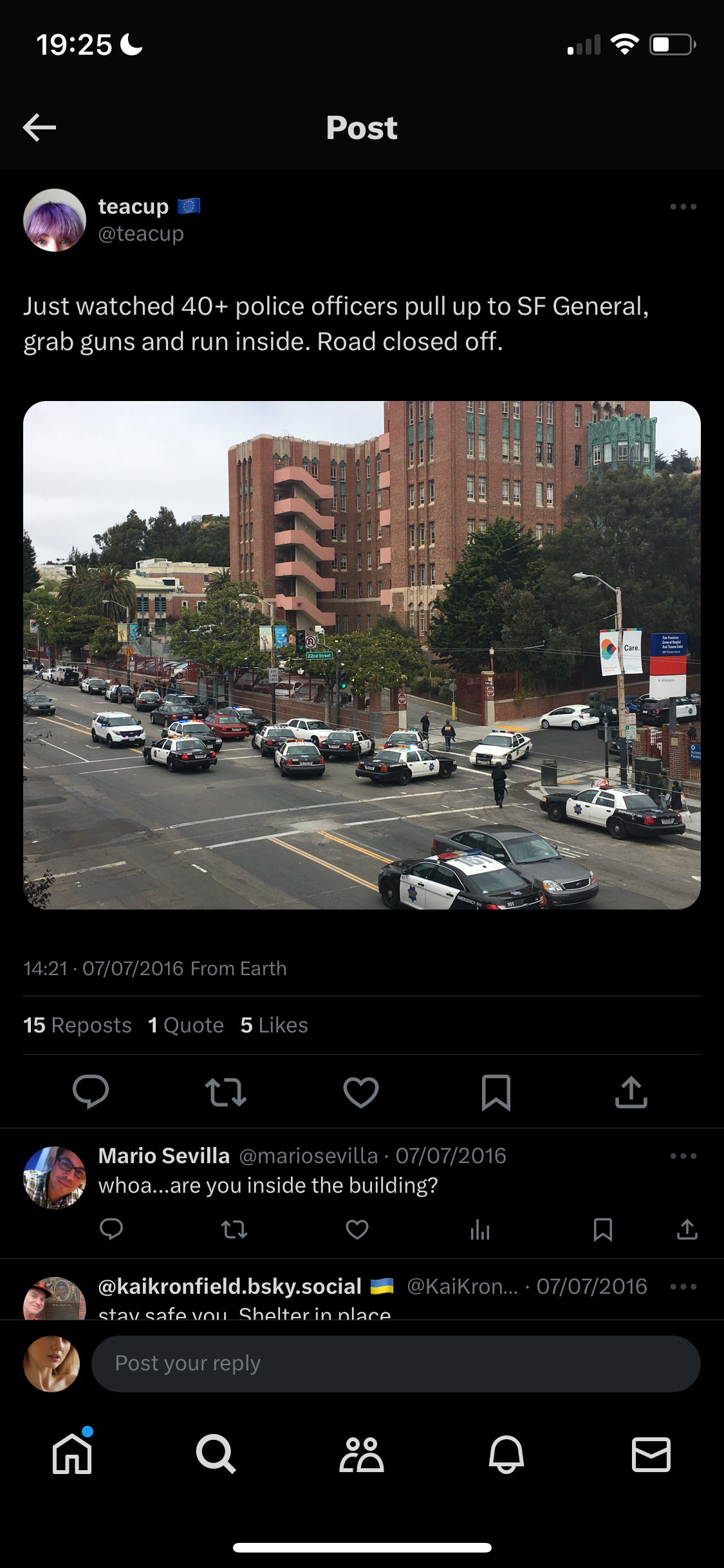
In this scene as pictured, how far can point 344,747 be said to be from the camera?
29125 mm

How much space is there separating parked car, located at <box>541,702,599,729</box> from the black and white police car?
45.8ft

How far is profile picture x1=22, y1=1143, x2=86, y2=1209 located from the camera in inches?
128

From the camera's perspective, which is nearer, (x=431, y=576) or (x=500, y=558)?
(x=431, y=576)

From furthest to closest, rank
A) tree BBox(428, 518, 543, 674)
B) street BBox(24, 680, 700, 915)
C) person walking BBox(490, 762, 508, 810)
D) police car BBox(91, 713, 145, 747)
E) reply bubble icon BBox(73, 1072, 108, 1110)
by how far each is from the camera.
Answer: tree BBox(428, 518, 543, 674) → police car BBox(91, 713, 145, 747) → person walking BBox(490, 762, 508, 810) → street BBox(24, 680, 700, 915) → reply bubble icon BBox(73, 1072, 108, 1110)
